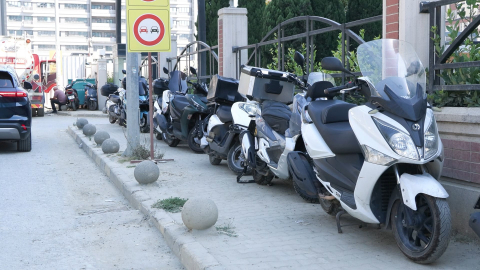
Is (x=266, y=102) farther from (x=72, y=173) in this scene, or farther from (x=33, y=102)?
(x=33, y=102)

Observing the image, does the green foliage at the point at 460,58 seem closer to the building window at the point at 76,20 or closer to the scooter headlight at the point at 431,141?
the scooter headlight at the point at 431,141

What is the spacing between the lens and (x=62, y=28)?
7944 cm

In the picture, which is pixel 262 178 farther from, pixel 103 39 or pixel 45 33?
pixel 45 33

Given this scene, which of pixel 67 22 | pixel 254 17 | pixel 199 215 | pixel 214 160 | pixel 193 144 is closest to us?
pixel 199 215

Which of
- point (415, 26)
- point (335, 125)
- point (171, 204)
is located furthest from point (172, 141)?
point (335, 125)

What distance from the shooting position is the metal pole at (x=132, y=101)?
10.0 metres

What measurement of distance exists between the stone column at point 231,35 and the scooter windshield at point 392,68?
746 centimetres

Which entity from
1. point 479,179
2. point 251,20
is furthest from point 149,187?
point 251,20

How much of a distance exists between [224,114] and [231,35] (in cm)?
369

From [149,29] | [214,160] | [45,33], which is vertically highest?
[45,33]

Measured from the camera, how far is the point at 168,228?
541cm

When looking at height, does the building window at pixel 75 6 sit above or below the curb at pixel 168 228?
above

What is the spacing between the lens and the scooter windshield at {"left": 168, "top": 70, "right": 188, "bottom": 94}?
12.6 metres

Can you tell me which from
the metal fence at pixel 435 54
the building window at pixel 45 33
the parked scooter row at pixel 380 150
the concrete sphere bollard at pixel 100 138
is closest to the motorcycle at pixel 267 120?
the parked scooter row at pixel 380 150
